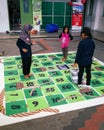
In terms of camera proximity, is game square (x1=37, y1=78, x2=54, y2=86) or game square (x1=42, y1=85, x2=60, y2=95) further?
game square (x1=37, y1=78, x2=54, y2=86)

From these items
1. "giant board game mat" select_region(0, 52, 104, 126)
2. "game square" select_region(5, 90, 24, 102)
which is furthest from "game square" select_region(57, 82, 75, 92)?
"game square" select_region(5, 90, 24, 102)

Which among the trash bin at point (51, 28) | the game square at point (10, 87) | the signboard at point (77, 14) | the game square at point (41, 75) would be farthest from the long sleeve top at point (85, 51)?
the signboard at point (77, 14)

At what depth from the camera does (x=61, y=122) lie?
2.74m

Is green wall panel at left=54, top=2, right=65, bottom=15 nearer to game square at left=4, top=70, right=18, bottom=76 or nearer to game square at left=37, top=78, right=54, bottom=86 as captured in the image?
game square at left=4, top=70, right=18, bottom=76

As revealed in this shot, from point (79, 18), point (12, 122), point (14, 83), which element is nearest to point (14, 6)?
point (79, 18)

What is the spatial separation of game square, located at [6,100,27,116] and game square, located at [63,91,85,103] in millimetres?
905

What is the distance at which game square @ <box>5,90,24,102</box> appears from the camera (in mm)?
3346

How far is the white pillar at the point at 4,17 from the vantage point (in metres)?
9.77

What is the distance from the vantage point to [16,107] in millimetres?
3104

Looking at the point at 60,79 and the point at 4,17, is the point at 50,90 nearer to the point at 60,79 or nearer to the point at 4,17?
the point at 60,79

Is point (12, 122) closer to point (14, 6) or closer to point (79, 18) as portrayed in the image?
point (79, 18)

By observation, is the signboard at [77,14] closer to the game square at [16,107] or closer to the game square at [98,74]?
the game square at [98,74]

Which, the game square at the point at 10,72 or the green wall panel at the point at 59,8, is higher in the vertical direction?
the green wall panel at the point at 59,8

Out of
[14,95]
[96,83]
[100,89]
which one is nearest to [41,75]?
[14,95]
